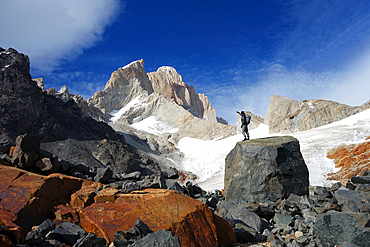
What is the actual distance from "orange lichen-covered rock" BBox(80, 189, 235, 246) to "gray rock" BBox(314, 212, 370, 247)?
1905 millimetres

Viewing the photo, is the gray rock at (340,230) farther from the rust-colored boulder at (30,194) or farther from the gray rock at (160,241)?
the rust-colored boulder at (30,194)

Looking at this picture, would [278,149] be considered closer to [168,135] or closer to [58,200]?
[58,200]

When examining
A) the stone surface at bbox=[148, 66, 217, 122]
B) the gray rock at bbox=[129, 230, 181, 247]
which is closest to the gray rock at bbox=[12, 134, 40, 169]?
the gray rock at bbox=[129, 230, 181, 247]

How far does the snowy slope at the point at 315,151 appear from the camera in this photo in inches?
775

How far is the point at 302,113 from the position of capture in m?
45.2

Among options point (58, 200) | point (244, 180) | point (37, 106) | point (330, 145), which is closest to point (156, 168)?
point (37, 106)

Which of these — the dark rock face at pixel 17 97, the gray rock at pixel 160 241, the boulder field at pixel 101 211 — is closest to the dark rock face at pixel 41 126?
the dark rock face at pixel 17 97

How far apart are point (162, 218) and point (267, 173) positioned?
20.9ft

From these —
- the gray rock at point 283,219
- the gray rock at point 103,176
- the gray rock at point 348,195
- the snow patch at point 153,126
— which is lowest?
the gray rock at point 283,219

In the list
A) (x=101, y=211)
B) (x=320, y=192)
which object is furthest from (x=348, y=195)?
(x=101, y=211)

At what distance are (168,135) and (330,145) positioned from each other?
50.0 meters

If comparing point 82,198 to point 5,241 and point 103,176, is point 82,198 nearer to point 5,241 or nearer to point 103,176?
point 5,241

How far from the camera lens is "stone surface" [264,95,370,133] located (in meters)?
40.8

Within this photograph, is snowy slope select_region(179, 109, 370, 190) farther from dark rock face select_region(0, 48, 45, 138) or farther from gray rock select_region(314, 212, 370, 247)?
dark rock face select_region(0, 48, 45, 138)
